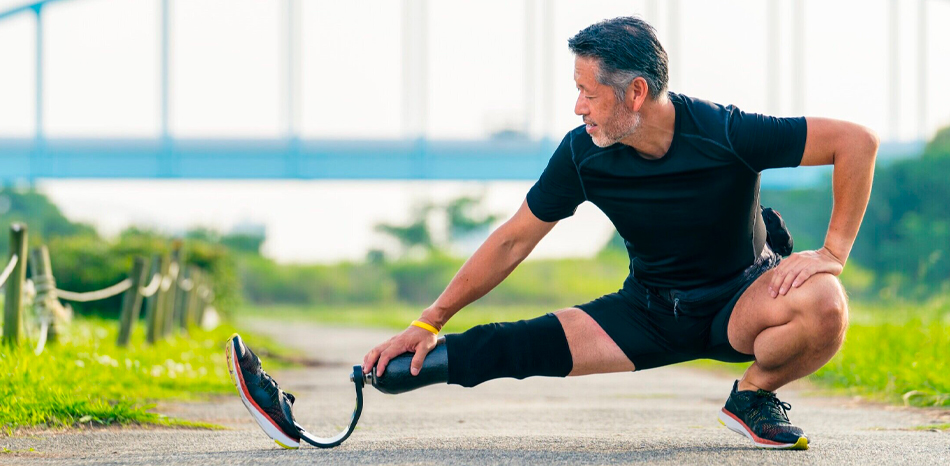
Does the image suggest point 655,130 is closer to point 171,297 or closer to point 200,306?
point 171,297

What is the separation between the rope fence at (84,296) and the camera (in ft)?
18.0

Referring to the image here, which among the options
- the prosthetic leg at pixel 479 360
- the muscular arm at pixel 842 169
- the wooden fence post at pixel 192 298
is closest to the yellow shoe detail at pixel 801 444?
the muscular arm at pixel 842 169

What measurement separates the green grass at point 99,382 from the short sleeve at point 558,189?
1730mm

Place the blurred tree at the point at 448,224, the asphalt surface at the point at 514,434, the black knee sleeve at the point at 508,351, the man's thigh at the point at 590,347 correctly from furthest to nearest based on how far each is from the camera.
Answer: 1. the blurred tree at the point at 448,224
2. the man's thigh at the point at 590,347
3. the black knee sleeve at the point at 508,351
4. the asphalt surface at the point at 514,434

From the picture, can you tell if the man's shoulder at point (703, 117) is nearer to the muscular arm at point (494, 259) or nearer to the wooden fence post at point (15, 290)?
the muscular arm at point (494, 259)

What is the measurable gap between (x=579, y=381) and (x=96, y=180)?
20120mm

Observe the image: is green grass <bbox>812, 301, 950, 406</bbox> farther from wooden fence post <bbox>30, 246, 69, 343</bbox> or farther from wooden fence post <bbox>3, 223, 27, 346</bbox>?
wooden fence post <bbox>30, 246, 69, 343</bbox>

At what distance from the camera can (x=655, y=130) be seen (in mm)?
3186

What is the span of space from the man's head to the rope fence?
3468mm

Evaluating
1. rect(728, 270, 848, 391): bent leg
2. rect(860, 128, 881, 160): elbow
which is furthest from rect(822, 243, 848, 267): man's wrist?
rect(860, 128, 881, 160): elbow

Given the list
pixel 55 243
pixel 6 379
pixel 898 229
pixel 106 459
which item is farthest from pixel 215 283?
pixel 898 229

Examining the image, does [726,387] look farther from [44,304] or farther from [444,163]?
[444,163]

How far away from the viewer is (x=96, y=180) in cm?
2503

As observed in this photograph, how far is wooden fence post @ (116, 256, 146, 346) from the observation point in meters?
7.58
